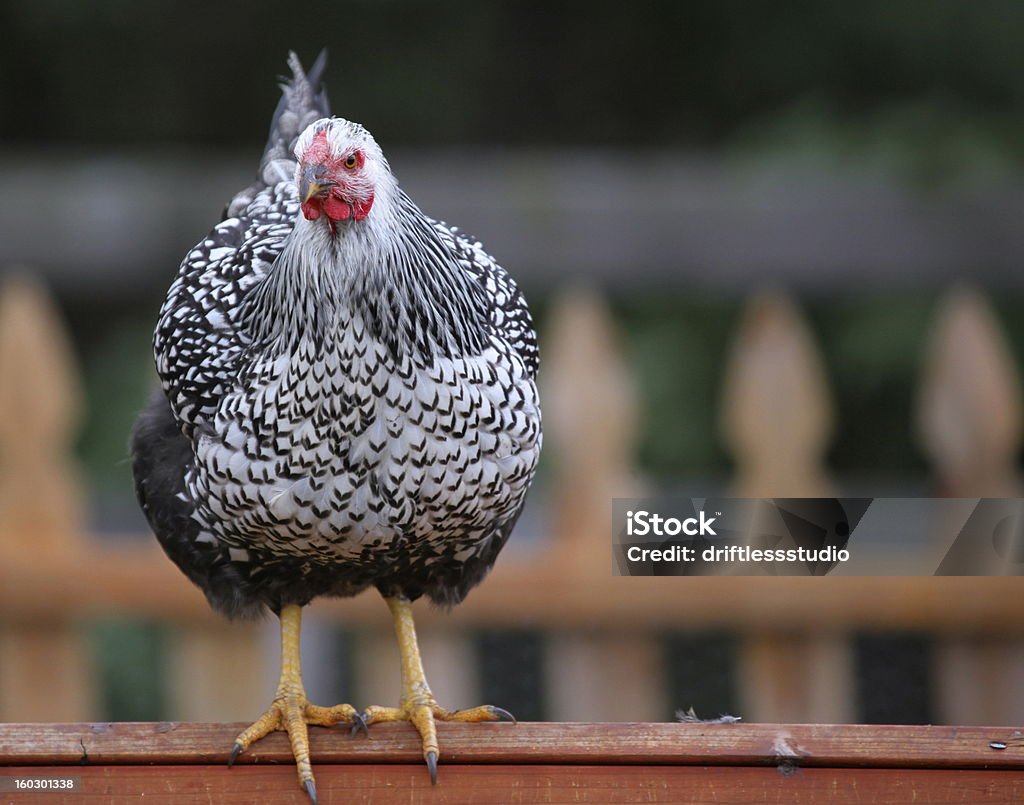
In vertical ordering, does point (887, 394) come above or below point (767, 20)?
below

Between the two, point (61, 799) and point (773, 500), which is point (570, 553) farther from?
point (61, 799)

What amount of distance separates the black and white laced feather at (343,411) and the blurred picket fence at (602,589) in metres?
1.32

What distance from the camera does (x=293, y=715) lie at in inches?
91.7

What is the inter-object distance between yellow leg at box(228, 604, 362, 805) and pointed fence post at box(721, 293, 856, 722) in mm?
1562

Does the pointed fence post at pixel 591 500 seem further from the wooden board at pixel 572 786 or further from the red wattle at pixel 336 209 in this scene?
the red wattle at pixel 336 209

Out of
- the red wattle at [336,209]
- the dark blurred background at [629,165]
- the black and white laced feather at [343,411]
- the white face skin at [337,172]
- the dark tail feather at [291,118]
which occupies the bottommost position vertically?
the black and white laced feather at [343,411]

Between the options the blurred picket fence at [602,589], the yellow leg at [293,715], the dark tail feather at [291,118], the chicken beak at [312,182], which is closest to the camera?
the chicken beak at [312,182]

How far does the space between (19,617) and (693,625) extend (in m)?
1.91

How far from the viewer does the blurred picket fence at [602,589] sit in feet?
11.8

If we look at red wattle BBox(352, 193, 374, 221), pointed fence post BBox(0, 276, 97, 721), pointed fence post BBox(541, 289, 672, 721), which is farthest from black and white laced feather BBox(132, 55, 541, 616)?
Result: pointed fence post BBox(0, 276, 97, 721)

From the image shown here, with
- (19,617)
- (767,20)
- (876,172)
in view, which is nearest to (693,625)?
(19,617)

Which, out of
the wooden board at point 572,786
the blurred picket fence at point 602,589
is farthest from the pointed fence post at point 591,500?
the wooden board at point 572,786

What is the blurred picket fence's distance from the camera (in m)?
3.61

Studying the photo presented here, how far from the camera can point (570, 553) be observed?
145 inches
